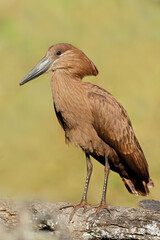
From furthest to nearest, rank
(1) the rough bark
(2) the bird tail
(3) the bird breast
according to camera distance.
→ (2) the bird tail, (3) the bird breast, (1) the rough bark

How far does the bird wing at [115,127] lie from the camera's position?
4977 mm

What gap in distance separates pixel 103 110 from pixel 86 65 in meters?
0.50

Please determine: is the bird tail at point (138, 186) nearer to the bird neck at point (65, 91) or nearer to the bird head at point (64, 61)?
the bird neck at point (65, 91)

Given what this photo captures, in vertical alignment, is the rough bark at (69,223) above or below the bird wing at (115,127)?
below

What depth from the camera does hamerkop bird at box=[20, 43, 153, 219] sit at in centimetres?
492

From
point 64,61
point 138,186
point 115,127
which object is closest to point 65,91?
point 64,61

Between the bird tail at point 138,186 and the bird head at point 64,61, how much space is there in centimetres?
138

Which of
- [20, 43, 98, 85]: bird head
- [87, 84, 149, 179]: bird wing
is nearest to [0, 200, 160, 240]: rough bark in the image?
[87, 84, 149, 179]: bird wing

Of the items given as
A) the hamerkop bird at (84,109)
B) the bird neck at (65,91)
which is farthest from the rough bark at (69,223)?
the bird neck at (65,91)

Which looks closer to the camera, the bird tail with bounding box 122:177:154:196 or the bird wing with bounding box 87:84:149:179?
the bird wing with bounding box 87:84:149:179

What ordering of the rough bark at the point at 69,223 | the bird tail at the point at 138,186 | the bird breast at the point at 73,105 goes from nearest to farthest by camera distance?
the rough bark at the point at 69,223, the bird breast at the point at 73,105, the bird tail at the point at 138,186

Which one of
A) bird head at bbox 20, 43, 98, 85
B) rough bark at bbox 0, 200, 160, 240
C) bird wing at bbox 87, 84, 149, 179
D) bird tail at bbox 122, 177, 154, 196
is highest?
bird head at bbox 20, 43, 98, 85

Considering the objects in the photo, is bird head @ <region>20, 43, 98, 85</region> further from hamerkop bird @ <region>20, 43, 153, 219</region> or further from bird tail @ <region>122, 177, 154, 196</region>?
bird tail @ <region>122, 177, 154, 196</region>

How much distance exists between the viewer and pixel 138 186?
5.57 m
